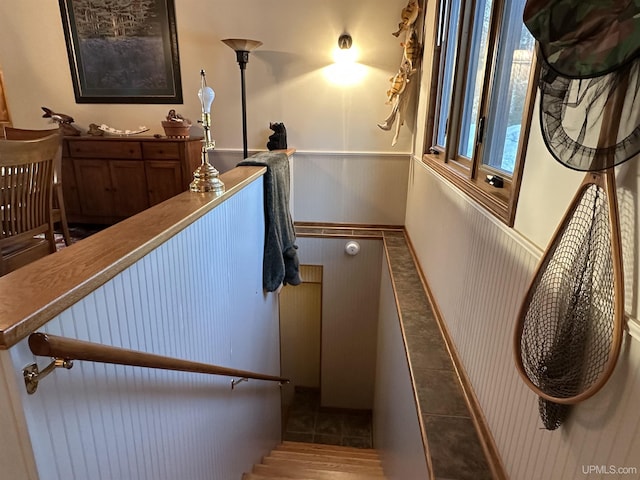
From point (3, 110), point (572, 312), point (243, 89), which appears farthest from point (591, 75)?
point (3, 110)

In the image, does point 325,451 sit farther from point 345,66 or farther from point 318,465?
point 345,66

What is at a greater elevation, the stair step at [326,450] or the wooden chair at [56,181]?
the wooden chair at [56,181]

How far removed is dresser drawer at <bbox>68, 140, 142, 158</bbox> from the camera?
3420mm

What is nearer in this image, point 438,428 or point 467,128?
point 438,428

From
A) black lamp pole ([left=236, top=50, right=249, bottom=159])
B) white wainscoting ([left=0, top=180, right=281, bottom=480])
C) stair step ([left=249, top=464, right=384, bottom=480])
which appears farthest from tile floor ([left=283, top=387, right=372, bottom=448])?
black lamp pole ([left=236, top=50, right=249, bottom=159])

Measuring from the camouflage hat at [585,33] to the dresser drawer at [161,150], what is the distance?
3149mm

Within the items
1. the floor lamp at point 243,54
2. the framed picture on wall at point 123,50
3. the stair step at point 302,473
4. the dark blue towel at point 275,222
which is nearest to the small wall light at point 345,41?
the floor lamp at point 243,54

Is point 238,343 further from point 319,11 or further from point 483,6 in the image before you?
point 319,11

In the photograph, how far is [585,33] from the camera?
0.71 metres

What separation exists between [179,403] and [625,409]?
130 centimetres

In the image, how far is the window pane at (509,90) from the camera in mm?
1482

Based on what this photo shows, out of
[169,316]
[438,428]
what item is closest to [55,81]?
[169,316]

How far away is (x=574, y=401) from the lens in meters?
0.78

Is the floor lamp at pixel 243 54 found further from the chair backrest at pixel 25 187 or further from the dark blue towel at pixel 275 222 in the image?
the chair backrest at pixel 25 187
